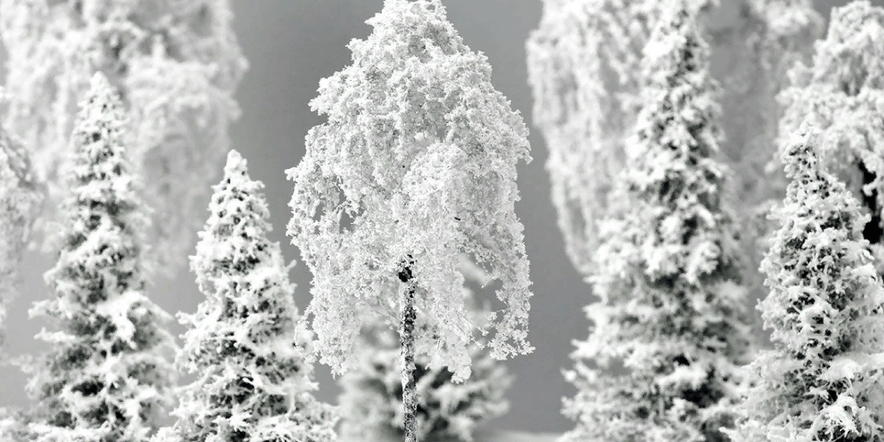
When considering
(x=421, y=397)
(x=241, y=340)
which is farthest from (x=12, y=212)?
(x=421, y=397)

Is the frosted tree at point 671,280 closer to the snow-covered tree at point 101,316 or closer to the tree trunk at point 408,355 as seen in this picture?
the tree trunk at point 408,355

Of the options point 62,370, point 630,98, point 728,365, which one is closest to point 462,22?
point 630,98

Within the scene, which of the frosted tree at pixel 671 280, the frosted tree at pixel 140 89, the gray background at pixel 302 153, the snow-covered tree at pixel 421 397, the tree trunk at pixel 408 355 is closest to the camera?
the tree trunk at pixel 408 355

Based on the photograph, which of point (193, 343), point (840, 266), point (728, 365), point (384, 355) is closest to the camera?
point (840, 266)

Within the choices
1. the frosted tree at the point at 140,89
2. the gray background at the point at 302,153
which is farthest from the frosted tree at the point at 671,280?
the frosted tree at the point at 140,89

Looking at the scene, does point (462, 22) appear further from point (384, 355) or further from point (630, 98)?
point (384, 355)

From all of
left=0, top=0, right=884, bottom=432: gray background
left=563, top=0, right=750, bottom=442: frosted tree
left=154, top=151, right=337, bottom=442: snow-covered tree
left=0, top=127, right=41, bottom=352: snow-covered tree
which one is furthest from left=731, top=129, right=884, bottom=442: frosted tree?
left=0, top=0, right=884, bottom=432: gray background
